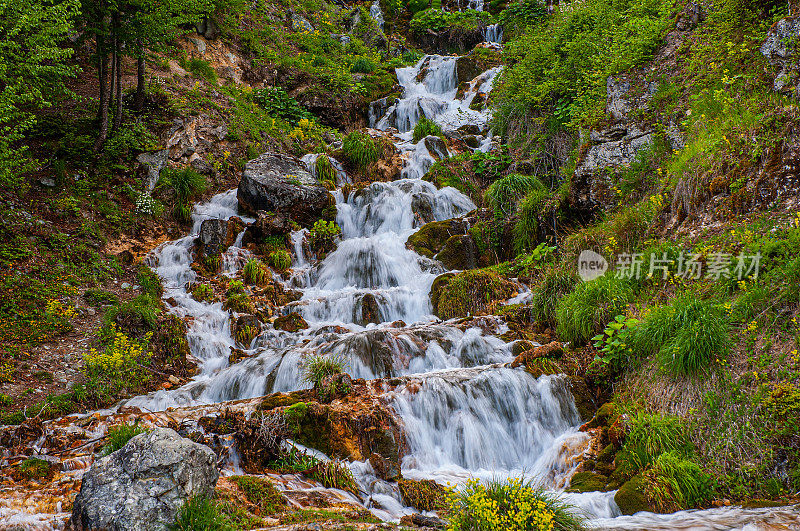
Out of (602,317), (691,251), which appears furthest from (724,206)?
(602,317)

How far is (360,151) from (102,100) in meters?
7.53

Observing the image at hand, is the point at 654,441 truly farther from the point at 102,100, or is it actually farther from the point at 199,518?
the point at 102,100

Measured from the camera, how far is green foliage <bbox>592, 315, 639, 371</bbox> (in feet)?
20.4

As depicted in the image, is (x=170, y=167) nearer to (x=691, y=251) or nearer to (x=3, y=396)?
(x=3, y=396)

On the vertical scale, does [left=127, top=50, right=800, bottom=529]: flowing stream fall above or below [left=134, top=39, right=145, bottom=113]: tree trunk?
below

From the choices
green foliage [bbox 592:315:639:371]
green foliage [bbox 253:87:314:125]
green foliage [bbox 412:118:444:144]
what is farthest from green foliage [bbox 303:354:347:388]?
green foliage [bbox 253:87:314:125]

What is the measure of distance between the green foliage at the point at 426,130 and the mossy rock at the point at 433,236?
5.56 metres

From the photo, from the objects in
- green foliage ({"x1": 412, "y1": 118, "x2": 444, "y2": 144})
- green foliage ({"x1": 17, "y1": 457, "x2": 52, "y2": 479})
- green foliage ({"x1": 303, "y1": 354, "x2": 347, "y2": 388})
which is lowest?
green foliage ({"x1": 17, "y1": 457, "x2": 52, "y2": 479})

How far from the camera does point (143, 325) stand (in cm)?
905

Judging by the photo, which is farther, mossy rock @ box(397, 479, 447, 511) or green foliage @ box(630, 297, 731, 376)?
green foliage @ box(630, 297, 731, 376)

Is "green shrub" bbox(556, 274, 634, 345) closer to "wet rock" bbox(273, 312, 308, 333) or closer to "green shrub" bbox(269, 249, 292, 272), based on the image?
"wet rock" bbox(273, 312, 308, 333)

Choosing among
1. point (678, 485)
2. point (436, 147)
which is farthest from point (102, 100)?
point (678, 485)

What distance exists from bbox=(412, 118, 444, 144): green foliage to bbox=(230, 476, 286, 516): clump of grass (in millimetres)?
14051

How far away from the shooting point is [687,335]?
533cm
